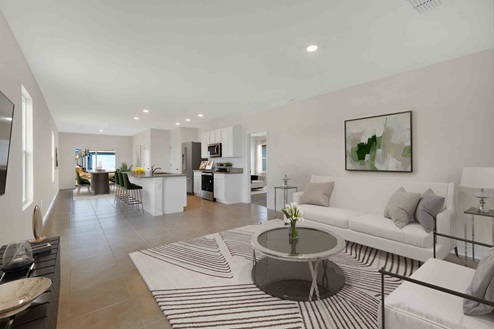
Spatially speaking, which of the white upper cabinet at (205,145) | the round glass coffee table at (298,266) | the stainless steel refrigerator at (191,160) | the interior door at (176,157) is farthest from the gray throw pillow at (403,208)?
the interior door at (176,157)

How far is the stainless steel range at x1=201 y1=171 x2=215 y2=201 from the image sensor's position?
23.6ft

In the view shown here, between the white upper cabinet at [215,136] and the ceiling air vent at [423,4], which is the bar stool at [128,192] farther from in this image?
the ceiling air vent at [423,4]

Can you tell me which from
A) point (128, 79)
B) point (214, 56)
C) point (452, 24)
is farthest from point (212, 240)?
point (452, 24)

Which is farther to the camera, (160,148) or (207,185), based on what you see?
(160,148)

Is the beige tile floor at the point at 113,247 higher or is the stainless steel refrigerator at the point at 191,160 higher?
the stainless steel refrigerator at the point at 191,160

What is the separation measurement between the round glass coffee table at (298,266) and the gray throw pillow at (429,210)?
3.64 feet

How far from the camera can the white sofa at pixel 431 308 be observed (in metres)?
1.23

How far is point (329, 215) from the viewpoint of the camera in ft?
11.5

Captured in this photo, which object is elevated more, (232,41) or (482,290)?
(232,41)

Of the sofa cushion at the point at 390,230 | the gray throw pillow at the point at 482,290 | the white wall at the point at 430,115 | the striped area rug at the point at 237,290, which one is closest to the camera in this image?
the gray throw pillow at the point at 482,290

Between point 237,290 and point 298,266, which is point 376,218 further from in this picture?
point 237,290

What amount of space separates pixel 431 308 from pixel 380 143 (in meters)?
3.00

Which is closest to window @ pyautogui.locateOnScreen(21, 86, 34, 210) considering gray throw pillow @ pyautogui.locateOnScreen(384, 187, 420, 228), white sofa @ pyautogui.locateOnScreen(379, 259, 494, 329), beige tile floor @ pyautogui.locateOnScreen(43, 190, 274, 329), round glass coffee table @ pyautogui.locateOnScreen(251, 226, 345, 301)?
beige tile floor @ pyautogui.locateOnScreen(43, 190, 274, 329)

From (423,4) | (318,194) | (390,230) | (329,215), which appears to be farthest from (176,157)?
(423,4)
